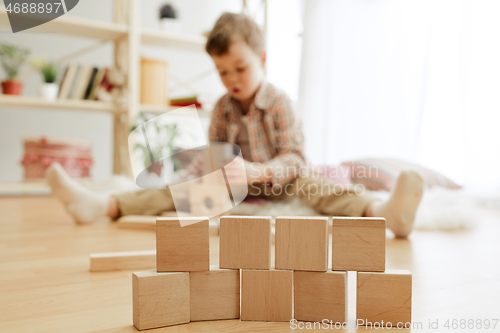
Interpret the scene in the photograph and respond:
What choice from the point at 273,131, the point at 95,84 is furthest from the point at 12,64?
the point at 273,131

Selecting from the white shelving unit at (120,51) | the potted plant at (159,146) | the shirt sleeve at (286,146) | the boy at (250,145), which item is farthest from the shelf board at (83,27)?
the shirt sleeve at (286,146)

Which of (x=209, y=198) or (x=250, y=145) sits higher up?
(x=250, y=145)

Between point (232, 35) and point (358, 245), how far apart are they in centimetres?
97

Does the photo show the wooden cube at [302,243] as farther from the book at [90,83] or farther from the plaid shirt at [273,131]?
the book at [90,83]

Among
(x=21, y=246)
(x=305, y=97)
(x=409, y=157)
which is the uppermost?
(x=305, y=97)

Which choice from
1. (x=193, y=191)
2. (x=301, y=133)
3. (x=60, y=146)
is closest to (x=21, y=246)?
(x=193, y=191)

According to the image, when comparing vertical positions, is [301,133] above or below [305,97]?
below

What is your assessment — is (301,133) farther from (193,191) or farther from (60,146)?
(60,146)

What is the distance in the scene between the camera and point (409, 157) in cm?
204

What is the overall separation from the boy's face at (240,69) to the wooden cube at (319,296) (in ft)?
3.01

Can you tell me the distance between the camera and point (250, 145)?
1.41 meters

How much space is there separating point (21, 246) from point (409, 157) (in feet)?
5.66

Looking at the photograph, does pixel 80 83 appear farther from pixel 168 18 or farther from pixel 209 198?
pixel 209 198

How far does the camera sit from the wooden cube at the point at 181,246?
0.49m
